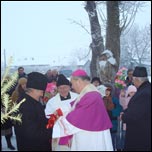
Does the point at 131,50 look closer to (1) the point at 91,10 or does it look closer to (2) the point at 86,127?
(1) the point at 91,10

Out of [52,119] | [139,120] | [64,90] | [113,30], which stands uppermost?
[113,30]

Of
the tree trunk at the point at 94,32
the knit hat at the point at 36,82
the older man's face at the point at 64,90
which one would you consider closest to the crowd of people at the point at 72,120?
the knit hat at the point at 36,82

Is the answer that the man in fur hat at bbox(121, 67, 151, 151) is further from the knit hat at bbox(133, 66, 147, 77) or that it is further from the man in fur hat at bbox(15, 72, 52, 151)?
the man in fur hat at bbox(15, 72, 52, 151)

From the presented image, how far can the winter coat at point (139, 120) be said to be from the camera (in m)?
4.53

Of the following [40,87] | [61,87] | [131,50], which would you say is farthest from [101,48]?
[131,50]

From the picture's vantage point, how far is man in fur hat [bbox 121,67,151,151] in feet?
14.9

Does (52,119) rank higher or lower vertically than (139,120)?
higher

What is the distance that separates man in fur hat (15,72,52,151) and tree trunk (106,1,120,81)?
6664 millimetres

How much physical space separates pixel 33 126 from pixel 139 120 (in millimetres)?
1624

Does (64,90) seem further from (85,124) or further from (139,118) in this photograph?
(85,124)

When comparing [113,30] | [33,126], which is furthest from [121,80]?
[33,126]

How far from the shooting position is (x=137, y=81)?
496 cm

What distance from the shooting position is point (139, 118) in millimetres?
4551

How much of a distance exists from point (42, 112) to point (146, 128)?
62.5 inches
